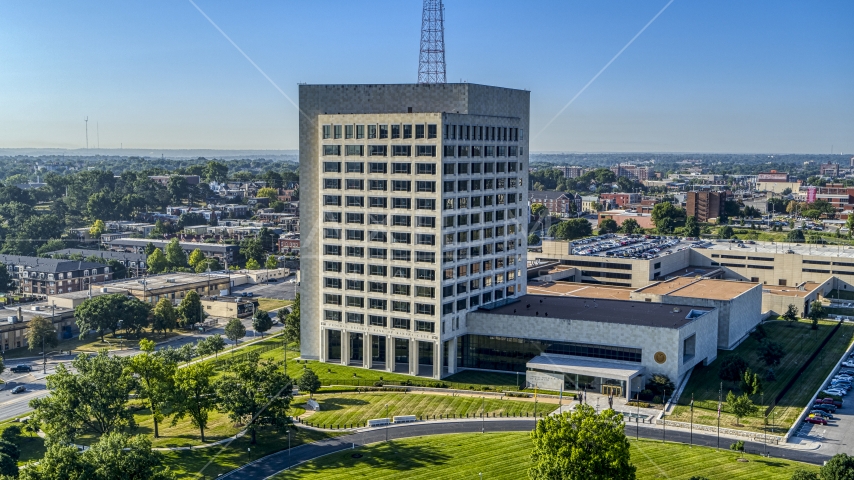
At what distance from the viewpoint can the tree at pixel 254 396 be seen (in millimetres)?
87688

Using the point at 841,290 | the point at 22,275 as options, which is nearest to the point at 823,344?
the point at 841,290

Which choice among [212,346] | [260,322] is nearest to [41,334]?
[212,346]

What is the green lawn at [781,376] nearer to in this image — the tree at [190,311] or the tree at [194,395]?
the tree at [194,395]

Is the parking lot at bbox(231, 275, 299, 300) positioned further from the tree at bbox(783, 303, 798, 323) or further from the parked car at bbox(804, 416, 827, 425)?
the parked car at bbox(804, 416, 827, 425)

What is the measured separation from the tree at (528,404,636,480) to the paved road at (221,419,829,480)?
23603 mm

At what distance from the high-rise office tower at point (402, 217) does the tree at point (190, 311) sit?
4413cm

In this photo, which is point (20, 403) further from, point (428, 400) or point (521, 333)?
point (521, 333)

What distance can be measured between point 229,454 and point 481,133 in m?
53.1

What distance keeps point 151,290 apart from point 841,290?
14899cm

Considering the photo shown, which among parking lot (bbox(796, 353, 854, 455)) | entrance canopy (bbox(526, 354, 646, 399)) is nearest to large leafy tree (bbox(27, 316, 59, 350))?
entrance canopy (bbox(526, 354, 646, 399))

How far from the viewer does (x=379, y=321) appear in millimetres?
113625

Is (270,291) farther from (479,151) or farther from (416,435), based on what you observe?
(416,435)

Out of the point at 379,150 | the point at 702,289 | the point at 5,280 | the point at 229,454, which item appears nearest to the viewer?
the point at 229,454

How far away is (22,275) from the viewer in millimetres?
189250
